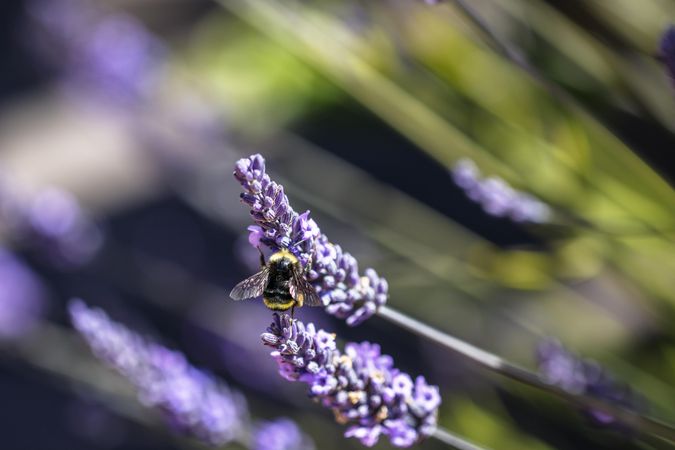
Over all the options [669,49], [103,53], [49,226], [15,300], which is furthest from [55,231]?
[669,49]

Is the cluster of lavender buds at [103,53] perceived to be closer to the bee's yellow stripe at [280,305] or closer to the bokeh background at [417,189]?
the bokeh background at [417,189]

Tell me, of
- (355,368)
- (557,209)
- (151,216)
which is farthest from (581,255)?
(151,216)

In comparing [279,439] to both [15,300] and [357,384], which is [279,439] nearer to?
[357,384]

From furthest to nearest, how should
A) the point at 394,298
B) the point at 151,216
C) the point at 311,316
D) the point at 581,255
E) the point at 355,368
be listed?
the point at 151,216, the point at 311,316, the point at 394,298, the point at 581,255, the point at 355,368

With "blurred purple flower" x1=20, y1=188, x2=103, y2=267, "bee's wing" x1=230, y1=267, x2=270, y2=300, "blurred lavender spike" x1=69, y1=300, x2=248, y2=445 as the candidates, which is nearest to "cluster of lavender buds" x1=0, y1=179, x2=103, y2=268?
"blurred purple flower" x1=20, y1=188, x2=103, y2=267

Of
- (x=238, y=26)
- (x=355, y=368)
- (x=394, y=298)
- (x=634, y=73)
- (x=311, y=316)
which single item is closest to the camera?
(x=355, y=368)

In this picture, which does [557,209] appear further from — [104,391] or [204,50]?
[204,50]

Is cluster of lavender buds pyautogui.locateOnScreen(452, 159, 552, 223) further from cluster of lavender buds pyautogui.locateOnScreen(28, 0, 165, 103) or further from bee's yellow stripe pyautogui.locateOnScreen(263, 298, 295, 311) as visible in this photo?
cluster of lavender buds pyautogui.locateOnScreen(28, 0, 165, 103)

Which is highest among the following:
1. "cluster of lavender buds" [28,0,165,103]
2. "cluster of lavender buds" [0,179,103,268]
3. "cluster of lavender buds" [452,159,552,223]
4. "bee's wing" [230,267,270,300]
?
"cluster of lavender buds" [28,0,165,103]
